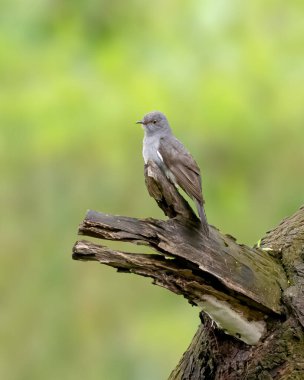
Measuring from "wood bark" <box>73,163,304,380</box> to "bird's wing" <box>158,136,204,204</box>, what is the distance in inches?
Answer: 1.5

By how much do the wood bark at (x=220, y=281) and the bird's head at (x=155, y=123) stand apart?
0.20m

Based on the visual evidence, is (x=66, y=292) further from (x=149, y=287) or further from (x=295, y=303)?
(x=295, y=303)

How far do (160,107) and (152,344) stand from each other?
1099 millimetres

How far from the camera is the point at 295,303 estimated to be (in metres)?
2.62

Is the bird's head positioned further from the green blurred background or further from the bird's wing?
the green blurred background

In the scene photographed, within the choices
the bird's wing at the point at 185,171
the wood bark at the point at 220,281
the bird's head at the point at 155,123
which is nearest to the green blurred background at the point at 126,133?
the bird's head at the point at 155,123

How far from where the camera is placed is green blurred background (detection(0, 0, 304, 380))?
14.2 feet

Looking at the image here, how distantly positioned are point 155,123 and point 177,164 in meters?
0.28

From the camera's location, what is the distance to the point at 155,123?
278 cm

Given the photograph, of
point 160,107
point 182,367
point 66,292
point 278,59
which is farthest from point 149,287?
point 182,367

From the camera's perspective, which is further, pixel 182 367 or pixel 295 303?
pixel 182 367

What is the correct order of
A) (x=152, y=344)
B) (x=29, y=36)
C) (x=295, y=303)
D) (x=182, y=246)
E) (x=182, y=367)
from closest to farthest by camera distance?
(x=182, y=246)
(x=295, y=303)
(x=182, y=367)
(x=152, y=344)
(x=29, y=36)

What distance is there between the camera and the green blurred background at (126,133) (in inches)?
170

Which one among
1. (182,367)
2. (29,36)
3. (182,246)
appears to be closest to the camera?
(182,246)
